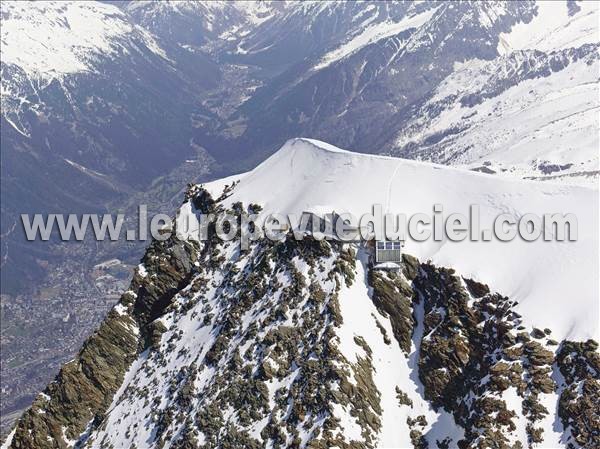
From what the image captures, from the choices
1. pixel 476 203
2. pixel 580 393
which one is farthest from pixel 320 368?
pixel 476 203

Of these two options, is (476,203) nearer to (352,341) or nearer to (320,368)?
(352,341)

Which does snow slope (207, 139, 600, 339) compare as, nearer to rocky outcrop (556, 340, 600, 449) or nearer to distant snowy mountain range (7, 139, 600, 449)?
distant snowy mountain range (7, 139, 600, 449)

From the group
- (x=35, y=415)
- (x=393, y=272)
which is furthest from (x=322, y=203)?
(x=35, y=415)

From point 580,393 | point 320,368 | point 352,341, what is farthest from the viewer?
point 352,341

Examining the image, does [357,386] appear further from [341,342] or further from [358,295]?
[358,295]

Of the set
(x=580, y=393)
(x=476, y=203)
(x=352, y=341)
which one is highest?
(x=476, y=203)

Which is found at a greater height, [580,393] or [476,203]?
[476,203]
